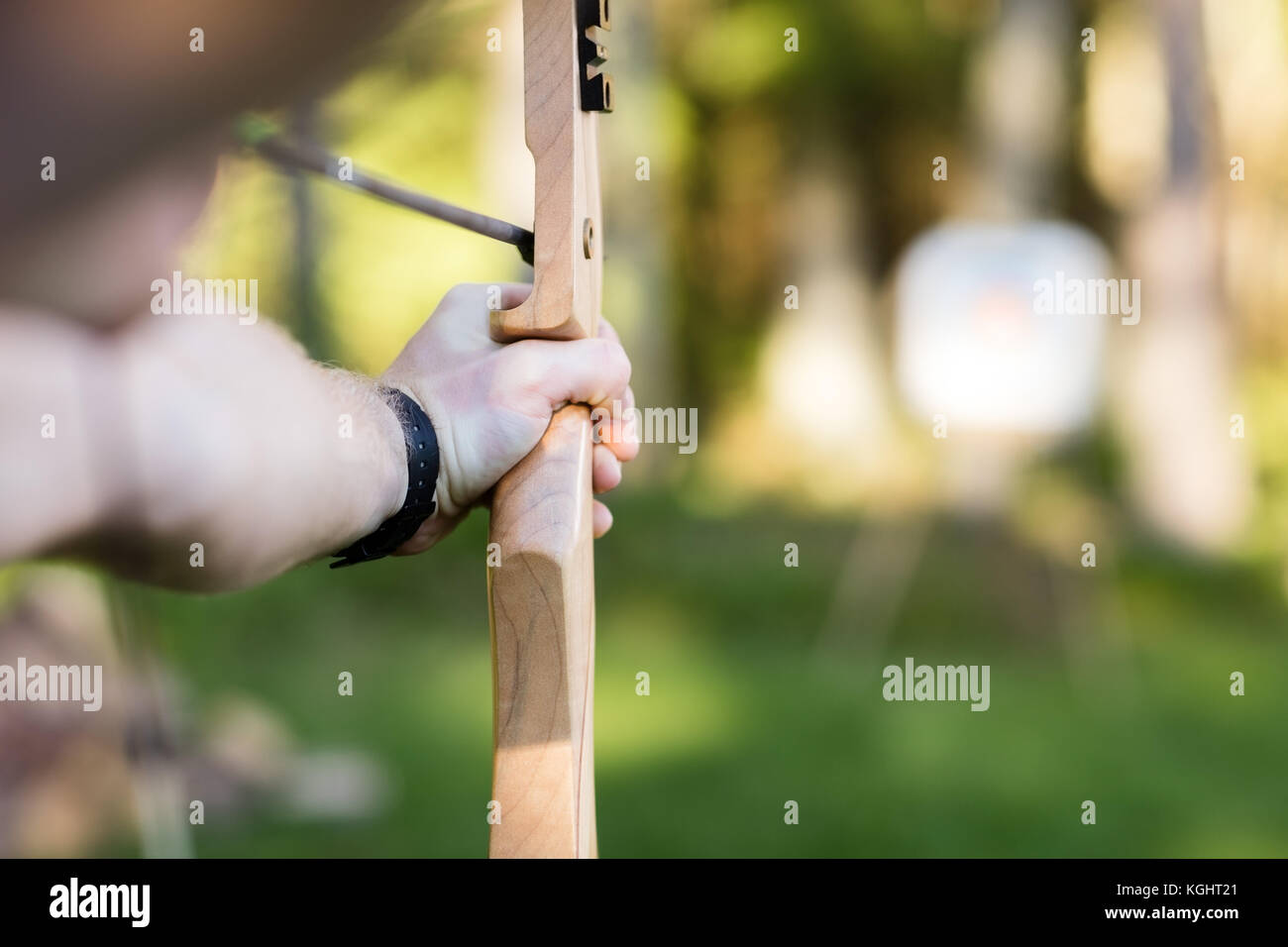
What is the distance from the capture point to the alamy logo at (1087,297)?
17.4 ft

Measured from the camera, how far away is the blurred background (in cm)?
321

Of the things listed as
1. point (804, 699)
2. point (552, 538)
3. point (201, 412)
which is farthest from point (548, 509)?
point (804, 699)

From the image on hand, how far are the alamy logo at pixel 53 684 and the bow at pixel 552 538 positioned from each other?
2.16 metres

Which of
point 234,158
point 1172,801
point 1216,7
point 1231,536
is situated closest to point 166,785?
point 234,158

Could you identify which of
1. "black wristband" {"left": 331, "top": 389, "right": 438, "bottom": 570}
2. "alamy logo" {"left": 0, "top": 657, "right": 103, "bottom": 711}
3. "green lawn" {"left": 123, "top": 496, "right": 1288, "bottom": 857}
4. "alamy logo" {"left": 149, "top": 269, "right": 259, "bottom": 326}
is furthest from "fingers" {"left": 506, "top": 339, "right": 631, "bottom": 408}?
"alamy logo" {"left": 0, "top": 657, "right": 103, "bottom": 711}

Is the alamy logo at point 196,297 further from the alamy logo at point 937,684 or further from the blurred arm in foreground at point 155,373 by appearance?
the alamy logo at point 937,684

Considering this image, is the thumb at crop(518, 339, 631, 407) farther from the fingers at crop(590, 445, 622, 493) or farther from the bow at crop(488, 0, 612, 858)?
the fingers at crop(590, 445, 622, 493)

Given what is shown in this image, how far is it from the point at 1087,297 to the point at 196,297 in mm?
5493

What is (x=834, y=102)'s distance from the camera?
7.90 m

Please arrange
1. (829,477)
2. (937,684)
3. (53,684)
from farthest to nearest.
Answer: (829,477) < (937,684) < (53,684)

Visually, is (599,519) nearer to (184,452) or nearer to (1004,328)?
(184,452)

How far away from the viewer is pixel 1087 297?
6.15 meters

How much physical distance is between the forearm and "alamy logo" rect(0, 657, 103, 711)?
2.04m

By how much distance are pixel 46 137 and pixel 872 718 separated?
12.0 feet
